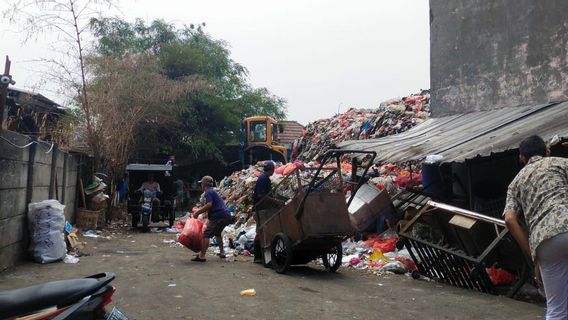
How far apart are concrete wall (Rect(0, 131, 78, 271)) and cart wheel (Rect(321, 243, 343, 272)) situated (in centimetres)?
470

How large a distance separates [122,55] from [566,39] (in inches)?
574

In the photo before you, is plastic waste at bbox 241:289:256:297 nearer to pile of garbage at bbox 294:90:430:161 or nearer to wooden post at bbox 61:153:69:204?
wooden post at bbox 61:153:69:204

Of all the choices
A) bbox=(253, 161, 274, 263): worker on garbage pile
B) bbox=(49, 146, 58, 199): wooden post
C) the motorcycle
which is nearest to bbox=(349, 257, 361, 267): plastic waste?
bbox=(253, 161, 274, 263): worker on garbage pile

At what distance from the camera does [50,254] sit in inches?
A: 322

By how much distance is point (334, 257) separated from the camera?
8188mm

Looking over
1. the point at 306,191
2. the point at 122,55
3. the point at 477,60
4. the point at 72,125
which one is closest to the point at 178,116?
the point at 122,55

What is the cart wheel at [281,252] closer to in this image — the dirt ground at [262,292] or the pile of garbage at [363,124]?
the dirt ground at [262,292]

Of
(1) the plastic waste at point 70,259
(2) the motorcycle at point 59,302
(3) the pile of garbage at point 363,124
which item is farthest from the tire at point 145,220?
(2) the motorcycle at point 59,302

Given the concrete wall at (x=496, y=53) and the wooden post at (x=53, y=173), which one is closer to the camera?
the concrete wall at (x=496, y=53)

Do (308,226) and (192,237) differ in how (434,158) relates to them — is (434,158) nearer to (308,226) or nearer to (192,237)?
(308,226)

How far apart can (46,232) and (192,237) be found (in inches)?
92.5

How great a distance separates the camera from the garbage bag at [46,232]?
8148 mm

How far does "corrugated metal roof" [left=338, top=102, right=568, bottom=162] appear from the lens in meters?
6.89

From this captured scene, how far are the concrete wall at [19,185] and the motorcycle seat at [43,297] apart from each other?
15.6 feet
